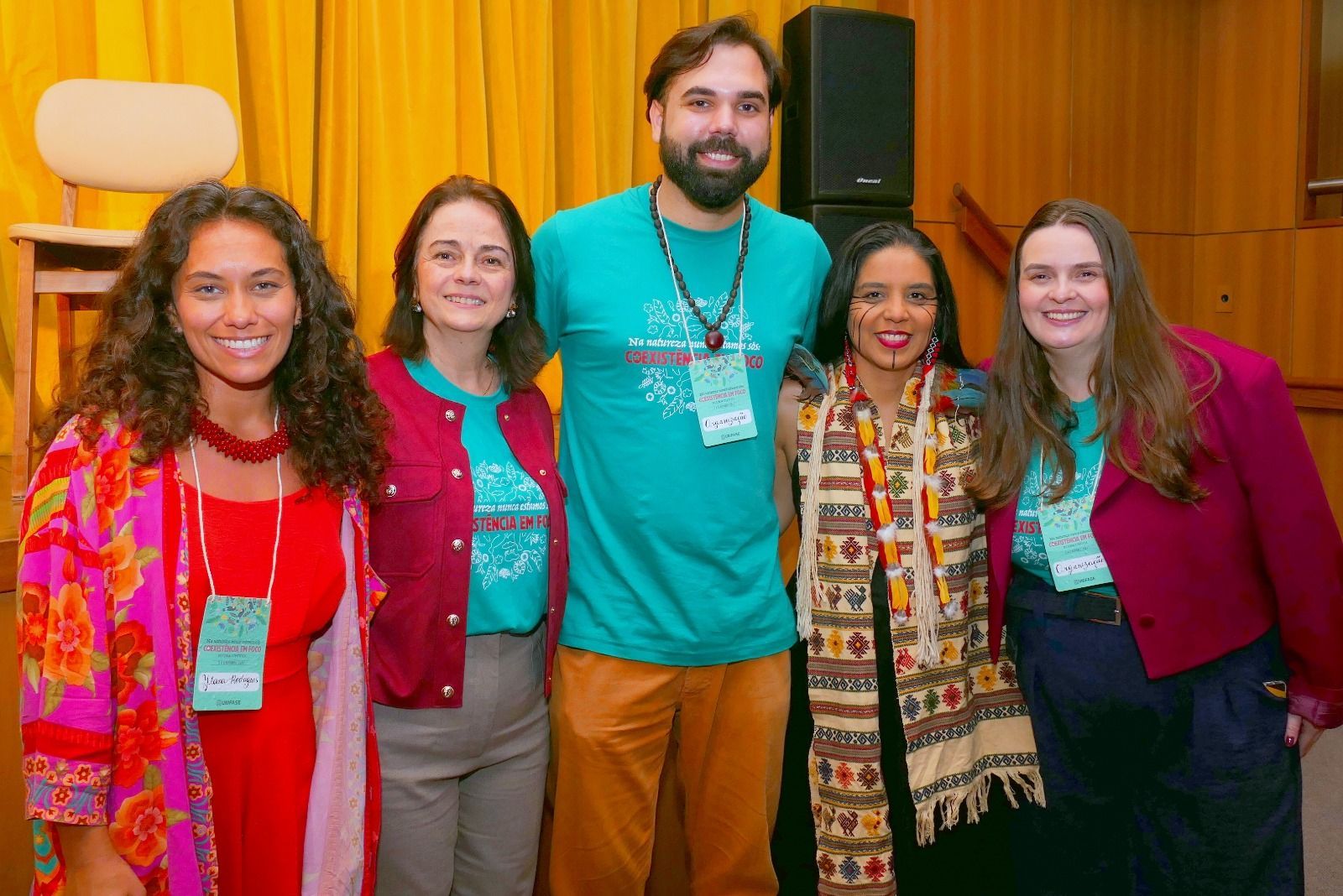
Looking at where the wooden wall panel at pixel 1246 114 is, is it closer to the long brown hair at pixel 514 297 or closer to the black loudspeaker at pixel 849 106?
the black loudspeaker at pixel 849 106

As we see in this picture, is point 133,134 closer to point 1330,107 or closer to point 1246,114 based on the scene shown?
point 1246,114

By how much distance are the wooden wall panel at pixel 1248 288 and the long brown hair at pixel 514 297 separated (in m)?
5.28

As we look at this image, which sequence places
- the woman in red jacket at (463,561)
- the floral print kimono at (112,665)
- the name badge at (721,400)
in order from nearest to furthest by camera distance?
the floral print kimono at (112,665)
the woman in red jacket at (463,561)
the name badge at (721,400)

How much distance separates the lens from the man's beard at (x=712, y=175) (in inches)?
70.0

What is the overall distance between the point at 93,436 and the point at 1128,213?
594cm

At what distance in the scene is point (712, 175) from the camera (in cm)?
178

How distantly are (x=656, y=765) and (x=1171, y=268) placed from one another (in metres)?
5.59

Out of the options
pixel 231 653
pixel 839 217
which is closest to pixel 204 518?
pixel 231 653

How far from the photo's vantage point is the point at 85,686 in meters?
1.17

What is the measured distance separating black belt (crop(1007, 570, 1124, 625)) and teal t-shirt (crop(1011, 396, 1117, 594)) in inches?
0.7

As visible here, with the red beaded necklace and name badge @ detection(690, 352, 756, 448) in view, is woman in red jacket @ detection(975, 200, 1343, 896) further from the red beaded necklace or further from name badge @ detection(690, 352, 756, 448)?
the red beaded necklace

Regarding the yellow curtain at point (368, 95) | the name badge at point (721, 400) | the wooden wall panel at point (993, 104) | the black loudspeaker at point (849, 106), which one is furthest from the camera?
the wooden wall panel at point (993, 104)

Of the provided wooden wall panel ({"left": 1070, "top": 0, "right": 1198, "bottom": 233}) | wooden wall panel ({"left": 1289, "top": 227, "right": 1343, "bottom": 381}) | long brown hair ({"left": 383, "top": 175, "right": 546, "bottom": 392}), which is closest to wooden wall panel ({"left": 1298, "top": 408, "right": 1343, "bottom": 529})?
wooden wall panel ({"left": 1289, "top": 227, "right": 1343, "bottom": 381})

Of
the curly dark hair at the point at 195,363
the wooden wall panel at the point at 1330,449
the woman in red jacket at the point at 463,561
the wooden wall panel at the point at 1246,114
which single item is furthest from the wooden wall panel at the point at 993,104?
the curly dark hair at the point at 195,363
